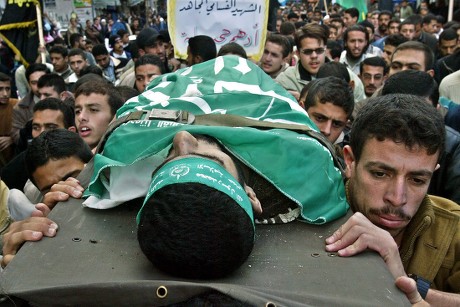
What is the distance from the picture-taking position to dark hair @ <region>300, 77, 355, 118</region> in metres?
3.59

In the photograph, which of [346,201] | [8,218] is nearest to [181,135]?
[346,201]

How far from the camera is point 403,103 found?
6.86 feet

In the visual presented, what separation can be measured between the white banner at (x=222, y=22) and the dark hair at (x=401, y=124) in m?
3.80

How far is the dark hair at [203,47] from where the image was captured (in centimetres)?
537

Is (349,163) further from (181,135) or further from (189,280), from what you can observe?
(189,280)

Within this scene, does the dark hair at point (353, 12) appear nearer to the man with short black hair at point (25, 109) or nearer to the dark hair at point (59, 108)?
the man with short black hair at point (25, 109)

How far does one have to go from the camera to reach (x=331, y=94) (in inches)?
141

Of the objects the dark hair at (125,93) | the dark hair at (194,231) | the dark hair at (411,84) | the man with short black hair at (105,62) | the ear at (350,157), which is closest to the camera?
the dark hair at (194,231)

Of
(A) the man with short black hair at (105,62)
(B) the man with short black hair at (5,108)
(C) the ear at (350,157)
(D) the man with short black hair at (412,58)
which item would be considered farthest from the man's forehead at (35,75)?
(C) the ear at (350,157)

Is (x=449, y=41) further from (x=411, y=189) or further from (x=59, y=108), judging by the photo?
(x=411, y=189)

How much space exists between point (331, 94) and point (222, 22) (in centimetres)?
263

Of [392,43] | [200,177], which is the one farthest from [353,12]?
[200,177]

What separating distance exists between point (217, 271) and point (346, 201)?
0.78 meters

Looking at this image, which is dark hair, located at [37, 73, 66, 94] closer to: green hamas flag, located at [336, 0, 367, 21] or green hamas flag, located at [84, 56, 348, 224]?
green hamas flag, located at [84, 56, 348, 224]
